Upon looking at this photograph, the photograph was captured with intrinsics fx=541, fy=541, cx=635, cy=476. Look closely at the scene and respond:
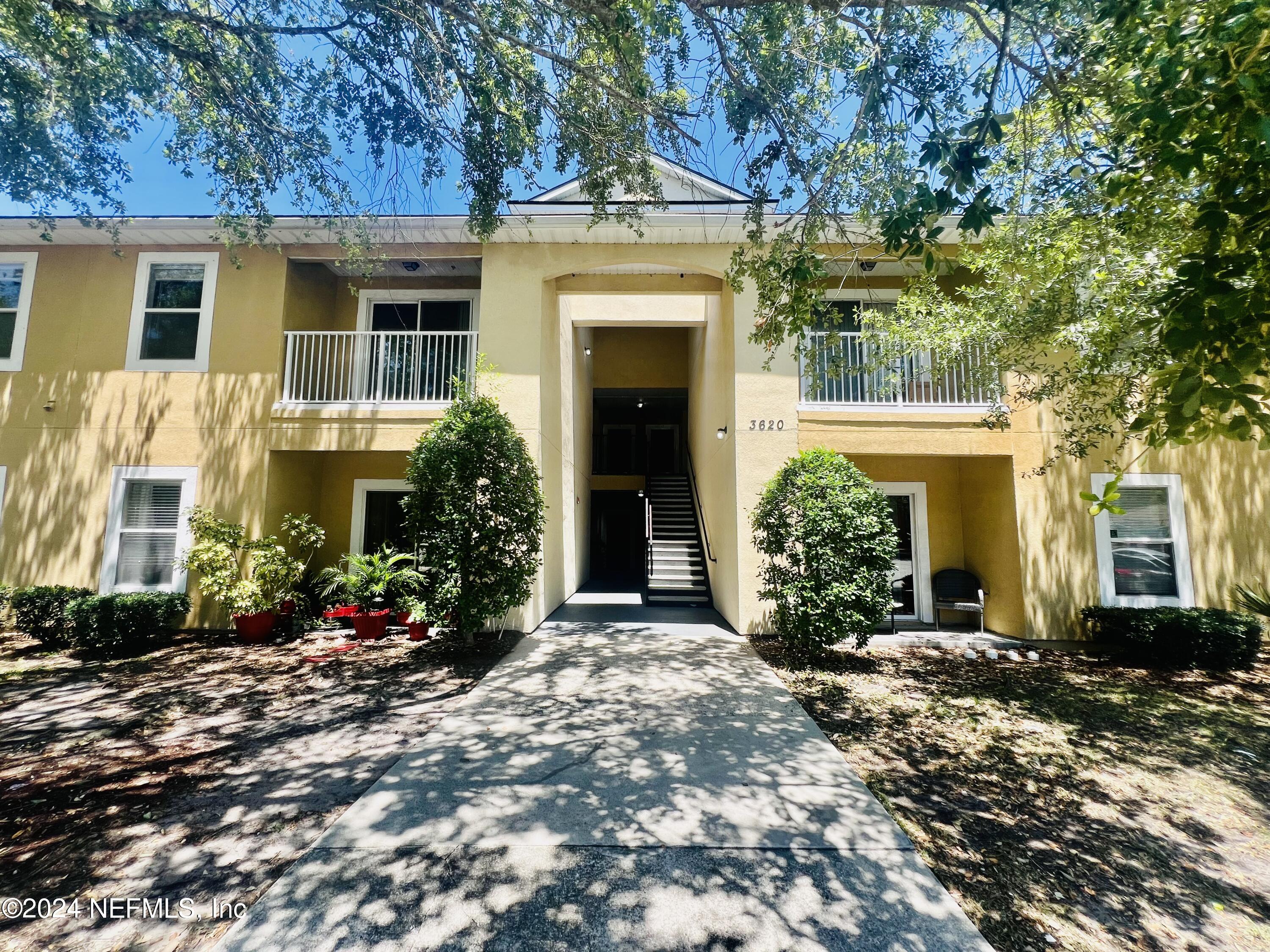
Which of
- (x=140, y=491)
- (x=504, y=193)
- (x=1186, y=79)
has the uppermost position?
(x=504, y=193)

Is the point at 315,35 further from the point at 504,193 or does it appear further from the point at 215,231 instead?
the point at 215,231

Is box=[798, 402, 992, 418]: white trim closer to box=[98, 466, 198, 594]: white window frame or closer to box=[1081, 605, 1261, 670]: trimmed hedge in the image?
box=[1081, 605, 1261, 670]: trimmed hedge

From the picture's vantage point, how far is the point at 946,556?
9148 mm

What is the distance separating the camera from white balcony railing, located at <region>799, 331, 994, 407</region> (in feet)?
25.8

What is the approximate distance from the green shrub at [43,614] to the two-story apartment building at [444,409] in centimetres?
86

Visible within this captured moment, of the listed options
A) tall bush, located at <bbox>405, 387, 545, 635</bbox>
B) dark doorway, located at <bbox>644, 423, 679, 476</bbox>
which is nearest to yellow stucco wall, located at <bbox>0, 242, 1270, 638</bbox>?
tall bush, located at <bbox>405, 387, 545, 635</bbox>

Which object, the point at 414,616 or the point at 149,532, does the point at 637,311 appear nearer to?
the point at 414,616

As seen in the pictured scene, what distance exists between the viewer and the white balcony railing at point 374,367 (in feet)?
28.2

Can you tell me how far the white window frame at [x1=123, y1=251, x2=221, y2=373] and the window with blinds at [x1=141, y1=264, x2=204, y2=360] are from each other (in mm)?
42

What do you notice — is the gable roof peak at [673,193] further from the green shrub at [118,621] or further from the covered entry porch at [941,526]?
the green shrub at [118,621]

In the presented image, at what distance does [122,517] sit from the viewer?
322 inches

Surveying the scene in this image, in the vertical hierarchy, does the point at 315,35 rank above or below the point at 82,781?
above

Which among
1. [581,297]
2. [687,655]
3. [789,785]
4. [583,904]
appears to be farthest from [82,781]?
[581,297]

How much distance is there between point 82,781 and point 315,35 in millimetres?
6203
